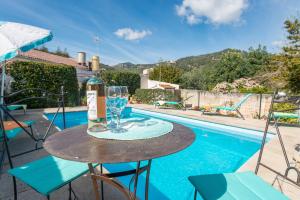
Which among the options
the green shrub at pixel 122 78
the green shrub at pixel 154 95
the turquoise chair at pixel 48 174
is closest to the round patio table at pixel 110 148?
the turquoise chair at pixel 48 174

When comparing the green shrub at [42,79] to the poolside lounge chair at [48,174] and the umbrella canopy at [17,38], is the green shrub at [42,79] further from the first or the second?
the poolside lounge chair at [48,174]

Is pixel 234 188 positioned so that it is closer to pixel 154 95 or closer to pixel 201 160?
pixel 201 160

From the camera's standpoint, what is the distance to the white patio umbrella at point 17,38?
2.62 metres

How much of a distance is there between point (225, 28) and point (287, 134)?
16.7 metres

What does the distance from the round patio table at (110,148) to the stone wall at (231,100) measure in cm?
874

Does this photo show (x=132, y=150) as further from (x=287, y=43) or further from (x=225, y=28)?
(x=225, y=28)

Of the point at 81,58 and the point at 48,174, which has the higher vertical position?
the point at 81,58

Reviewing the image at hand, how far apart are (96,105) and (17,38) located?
8.07ft

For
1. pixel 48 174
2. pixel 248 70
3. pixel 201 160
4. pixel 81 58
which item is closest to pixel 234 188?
pixel 48 174

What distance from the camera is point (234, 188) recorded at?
143 cm

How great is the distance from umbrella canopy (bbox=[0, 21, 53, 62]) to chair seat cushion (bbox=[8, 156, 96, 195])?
1.81 metres

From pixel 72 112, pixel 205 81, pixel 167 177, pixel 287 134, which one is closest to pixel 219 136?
pixel 287 134

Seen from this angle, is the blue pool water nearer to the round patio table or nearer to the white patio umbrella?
the round patio table

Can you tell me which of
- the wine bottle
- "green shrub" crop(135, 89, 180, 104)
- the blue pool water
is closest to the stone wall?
"green shrub" crop(135, 89, 180, 104)
